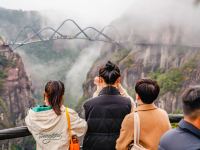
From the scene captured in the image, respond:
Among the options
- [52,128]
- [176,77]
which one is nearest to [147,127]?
[52,128]

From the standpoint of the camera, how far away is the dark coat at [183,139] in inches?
163

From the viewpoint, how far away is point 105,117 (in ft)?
21.2

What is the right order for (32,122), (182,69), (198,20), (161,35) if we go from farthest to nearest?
(161,35), (198,20), (182,69), (32,122)

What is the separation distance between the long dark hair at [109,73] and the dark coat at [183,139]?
2266 mm

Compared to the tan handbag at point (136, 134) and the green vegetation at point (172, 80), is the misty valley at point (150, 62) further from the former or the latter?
the tan handbag at point (136, 134)

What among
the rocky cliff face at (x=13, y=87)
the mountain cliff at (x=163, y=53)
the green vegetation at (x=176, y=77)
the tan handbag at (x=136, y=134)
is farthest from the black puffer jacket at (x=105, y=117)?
the rocky cliff face at (x=13, y=87)

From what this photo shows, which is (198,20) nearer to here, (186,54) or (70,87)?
(186,54)

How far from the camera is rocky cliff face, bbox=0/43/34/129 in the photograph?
319ft

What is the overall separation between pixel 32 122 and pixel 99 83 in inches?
43.0

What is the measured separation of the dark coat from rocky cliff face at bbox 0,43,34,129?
91.8m

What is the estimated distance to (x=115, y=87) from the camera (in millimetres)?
6527

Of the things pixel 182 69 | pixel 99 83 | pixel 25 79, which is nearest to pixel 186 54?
pixel 182 69

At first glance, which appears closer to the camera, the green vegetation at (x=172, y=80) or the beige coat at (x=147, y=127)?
the beige coat at (x=147, y=127)

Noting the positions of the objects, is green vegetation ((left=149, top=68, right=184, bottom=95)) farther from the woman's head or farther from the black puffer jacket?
the woman's head
